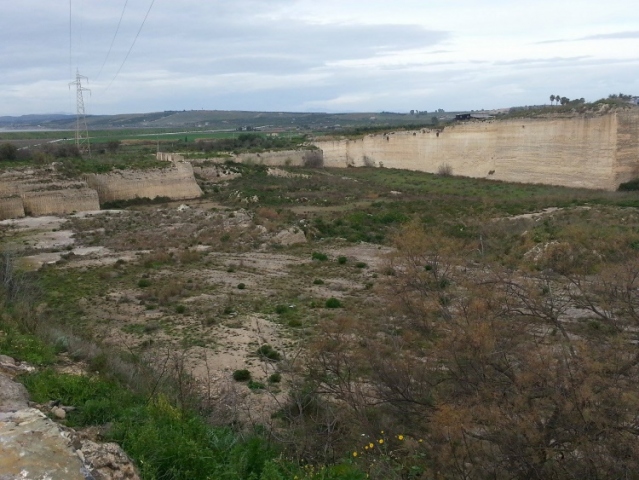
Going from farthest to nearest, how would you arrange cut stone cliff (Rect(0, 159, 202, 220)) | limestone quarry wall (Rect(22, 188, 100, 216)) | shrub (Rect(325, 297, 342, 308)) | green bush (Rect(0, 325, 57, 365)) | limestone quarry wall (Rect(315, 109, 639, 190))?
limestone quarry wall (Rect(315, 109, 639, 190)) → limestone quarry wall (Rect(22, 188, 100, 216)) → cut stone cliff (Rect(0, 159, 202, 220)) → shrub (Rect(325, 297, 342, 308)) → green bush (Rect(0, 325, 57, 365))

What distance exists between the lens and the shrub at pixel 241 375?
374 inches

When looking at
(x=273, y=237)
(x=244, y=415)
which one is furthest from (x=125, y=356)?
(x=273, y=237)

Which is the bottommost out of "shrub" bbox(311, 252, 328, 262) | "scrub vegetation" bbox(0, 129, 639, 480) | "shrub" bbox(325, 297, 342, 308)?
"shrub" bbox(311, 252, 328, 262)

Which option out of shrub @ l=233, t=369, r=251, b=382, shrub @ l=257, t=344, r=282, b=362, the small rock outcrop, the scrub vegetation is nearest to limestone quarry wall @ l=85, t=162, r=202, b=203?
the scrub vegetation

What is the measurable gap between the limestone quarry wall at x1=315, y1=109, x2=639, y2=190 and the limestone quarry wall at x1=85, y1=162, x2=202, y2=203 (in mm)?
19487

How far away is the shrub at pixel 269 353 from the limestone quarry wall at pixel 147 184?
23.6 metres

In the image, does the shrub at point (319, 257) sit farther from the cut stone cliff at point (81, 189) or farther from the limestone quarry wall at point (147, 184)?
the limestone quarry wall at point (147, 184)

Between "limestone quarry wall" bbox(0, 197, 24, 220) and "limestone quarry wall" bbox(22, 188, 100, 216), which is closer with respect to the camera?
"limestone quarry wall" bbox(0, 197, 24, 220)

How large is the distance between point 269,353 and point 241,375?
1133 millimetres

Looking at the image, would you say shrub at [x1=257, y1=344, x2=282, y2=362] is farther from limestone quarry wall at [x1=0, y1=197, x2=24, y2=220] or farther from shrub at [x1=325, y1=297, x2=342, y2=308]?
limestone quarry wall at [x1=0, y1=197, x2=24, y2=220]

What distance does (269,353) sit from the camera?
10.6 metres

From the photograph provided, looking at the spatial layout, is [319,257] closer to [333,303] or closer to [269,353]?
[333,303]

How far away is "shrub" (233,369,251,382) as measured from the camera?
950 centimetres

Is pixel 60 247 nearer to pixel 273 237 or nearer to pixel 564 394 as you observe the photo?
pixel 273 237
